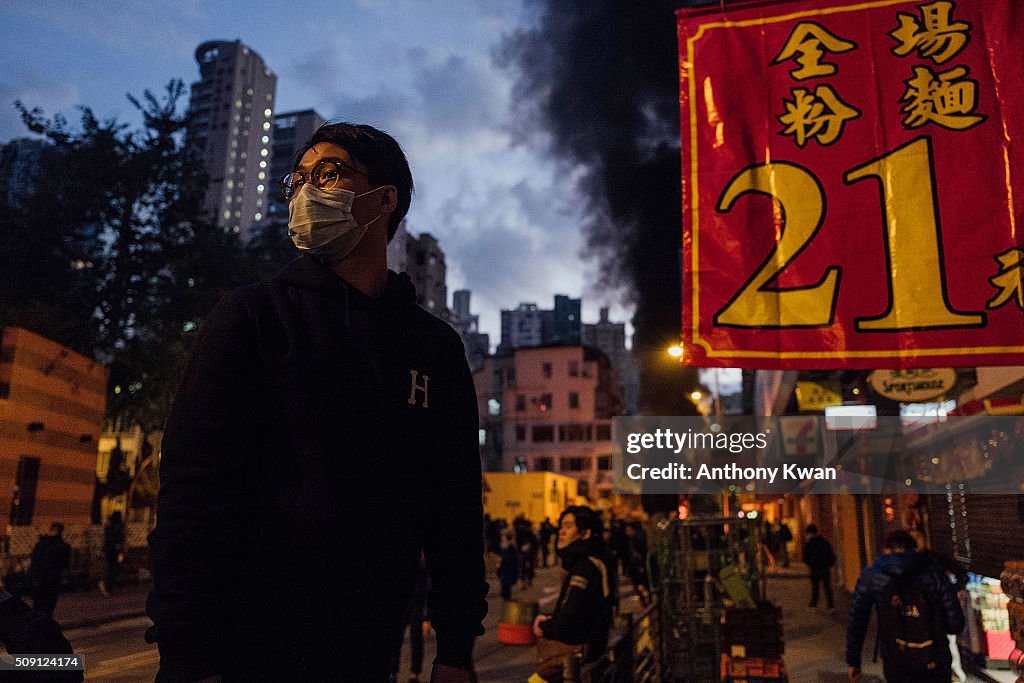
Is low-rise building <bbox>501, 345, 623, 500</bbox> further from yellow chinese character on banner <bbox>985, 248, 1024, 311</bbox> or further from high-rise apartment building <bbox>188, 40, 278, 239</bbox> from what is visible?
high-rise apartment building <bbox>188, 40, 278, 239</bbox>

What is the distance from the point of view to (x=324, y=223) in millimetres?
2104

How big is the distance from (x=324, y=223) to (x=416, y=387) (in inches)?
21.9

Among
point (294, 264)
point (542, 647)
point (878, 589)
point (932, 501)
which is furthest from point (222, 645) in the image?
point (932, 501)

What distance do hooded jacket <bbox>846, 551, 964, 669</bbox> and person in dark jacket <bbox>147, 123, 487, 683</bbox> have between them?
5659mm

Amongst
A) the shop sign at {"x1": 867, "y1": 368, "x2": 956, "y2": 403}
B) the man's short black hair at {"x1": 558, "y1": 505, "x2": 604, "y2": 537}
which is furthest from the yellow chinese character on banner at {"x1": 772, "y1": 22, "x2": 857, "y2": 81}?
the shop sign at {"x1": 867, "y1": 368, "x2": 956, "y2": 403}

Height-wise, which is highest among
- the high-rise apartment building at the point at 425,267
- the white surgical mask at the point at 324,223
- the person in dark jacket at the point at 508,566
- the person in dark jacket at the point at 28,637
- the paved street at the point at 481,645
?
the high-rise apartment building at the point at 425,267

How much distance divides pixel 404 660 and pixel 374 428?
11.3 m

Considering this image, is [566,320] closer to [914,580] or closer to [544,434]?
[544,434]

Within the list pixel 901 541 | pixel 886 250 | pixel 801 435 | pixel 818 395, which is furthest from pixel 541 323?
pixel 886 250

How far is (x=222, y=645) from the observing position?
1.53 m

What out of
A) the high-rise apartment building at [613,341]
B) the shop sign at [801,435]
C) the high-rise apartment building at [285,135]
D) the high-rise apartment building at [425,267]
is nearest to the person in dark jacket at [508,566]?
the shop sign at [801,435]

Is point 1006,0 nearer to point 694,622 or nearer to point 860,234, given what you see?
point 860,234

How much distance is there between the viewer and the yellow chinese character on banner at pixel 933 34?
3990 millimetres

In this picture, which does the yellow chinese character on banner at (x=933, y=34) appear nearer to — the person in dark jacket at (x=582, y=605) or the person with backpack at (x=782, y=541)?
the person in dark jacket at (x=582, y=605)
